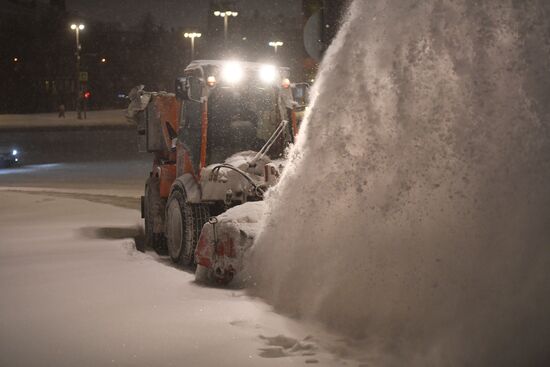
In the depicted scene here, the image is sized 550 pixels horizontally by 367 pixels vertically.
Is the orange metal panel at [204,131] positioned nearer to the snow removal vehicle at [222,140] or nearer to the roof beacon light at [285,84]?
the snow removal vehicle at [222,140]

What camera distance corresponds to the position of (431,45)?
652 centimetres

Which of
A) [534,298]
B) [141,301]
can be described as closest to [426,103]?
[534,298]

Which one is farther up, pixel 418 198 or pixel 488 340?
pixel 418 198

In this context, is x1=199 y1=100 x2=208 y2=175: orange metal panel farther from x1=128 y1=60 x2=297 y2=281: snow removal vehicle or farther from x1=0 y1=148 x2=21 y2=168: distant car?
x1=0 y1=148 x2=21 y2=168: distant car

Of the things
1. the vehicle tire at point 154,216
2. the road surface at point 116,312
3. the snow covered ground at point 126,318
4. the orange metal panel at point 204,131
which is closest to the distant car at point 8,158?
the road surface at point 116,312

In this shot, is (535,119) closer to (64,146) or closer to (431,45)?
(431,45)

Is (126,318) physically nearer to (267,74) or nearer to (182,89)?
(182,89)

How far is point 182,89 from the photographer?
993 centimetres

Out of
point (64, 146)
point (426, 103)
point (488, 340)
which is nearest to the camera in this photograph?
point (488, 340)

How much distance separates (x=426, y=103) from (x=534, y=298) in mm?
1663

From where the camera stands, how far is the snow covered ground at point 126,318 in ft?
18.6

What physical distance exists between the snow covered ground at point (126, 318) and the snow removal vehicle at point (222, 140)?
2.66ft

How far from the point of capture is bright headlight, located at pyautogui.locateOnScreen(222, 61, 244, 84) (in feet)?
33.3

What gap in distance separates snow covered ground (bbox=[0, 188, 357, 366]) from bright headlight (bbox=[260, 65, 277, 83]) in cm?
250
